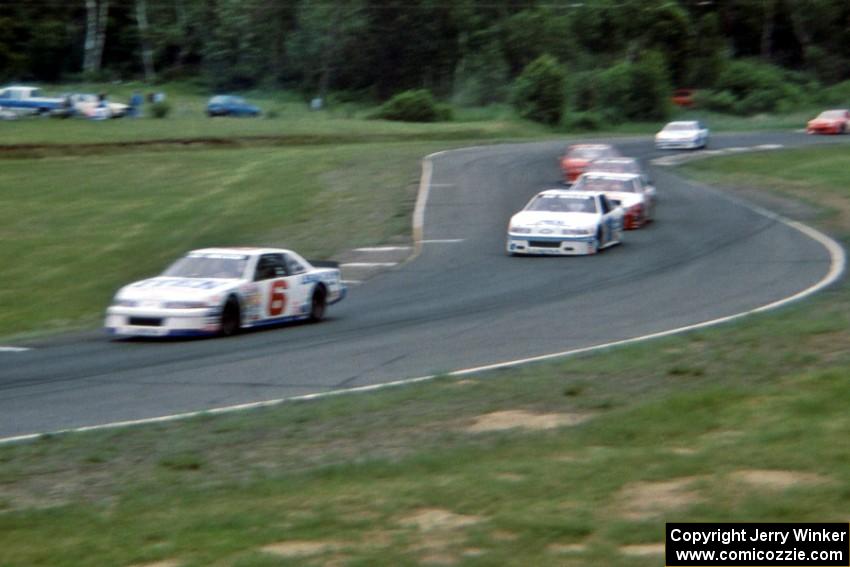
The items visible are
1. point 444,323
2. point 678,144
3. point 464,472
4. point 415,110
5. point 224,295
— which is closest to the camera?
point 464,472

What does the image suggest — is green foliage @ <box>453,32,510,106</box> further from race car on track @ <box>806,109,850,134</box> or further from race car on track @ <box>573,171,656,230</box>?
race car on track @ <box>573,171,656,230</box>

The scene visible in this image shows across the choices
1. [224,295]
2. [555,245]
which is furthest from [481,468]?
[555,245]

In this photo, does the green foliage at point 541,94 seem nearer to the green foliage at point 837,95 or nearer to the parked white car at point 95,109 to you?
the parked white car at point 95,109

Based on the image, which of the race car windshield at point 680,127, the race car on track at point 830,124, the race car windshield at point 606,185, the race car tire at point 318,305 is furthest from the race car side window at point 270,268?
the race car on track at point 830,124

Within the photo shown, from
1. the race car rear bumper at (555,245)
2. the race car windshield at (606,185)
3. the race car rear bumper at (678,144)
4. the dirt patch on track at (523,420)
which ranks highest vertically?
the dirt patch on track at (523,420)

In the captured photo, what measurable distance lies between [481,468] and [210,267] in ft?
38.3

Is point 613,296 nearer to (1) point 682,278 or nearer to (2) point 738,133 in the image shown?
(1) point 682,278

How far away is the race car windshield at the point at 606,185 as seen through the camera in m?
32.3

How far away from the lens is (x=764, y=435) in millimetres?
8031

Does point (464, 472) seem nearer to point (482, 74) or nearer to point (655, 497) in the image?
point (655, 497)

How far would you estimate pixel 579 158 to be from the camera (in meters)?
41.9

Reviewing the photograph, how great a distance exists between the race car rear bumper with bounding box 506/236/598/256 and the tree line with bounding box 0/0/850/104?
62821mm

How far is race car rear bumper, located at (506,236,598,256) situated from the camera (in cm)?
2634

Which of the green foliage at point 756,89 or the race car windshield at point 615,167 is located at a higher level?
the race car windshield at point 615,167
